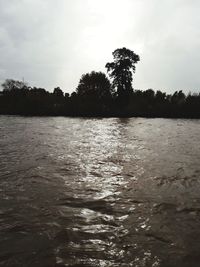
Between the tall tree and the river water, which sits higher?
the tall tree

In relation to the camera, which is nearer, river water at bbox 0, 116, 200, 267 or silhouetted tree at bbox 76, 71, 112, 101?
river water at bbox 0, 116, 200, 267

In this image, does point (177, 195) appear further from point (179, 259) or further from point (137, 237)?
point (179, 259)

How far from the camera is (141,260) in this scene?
4484 millimetres

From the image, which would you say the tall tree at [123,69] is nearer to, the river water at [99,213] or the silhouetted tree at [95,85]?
the silhouetted tree at [95,85]

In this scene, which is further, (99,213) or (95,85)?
(95,85)

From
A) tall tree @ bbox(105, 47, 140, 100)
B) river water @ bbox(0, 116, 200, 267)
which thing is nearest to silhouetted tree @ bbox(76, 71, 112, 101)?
tall tree @ bbox(105, 47, 140, 100)

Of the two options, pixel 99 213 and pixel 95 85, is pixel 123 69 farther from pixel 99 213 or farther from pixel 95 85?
pixel 99 213

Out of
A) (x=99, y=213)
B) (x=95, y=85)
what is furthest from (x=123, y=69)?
(x=99, y=213)

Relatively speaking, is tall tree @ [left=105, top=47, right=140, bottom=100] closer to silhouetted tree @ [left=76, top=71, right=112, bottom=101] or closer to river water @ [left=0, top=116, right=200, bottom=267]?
silhouetted tree @ [left=76, top=71, right=112, bottom=101]

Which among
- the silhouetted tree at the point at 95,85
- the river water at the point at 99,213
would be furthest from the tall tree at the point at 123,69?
the river water at the point at 99,213

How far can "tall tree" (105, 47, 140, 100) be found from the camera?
7681 centimetres

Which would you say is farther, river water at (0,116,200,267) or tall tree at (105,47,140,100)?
tall tree at (105,47,140,100)

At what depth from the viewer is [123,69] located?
7650 centimetres

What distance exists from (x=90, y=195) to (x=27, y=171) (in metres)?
3.33
